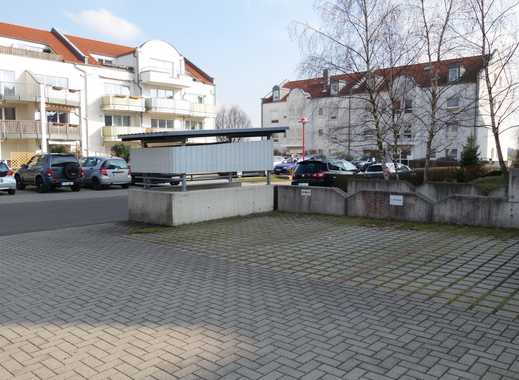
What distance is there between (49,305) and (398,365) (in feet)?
12.8

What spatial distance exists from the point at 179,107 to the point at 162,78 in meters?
3.47

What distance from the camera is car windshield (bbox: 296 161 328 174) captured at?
20.2 metres

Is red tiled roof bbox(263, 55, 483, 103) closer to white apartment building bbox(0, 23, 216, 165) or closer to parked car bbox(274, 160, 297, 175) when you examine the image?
parked car bbox(274, 160, 297, 175)

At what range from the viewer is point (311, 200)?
13.1 meters

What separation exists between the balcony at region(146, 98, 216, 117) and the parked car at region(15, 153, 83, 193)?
2452cm

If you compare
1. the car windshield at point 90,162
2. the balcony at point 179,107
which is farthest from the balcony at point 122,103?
the car windshield at point 90,162

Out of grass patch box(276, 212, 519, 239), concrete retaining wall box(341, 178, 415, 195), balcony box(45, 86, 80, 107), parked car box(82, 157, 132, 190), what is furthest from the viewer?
balcony box(45, 86, 80, 107)

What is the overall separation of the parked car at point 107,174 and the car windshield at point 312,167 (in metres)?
9.97

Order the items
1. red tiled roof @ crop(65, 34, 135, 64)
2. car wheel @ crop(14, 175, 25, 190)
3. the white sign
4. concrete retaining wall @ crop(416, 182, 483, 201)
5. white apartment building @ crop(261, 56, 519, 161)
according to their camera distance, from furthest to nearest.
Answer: red tiled roof @ crop(65, 34, 135, 64), car wheel @ crop(14, 175, 25, 190), white apartment building @ crop(261, 56, 519, 161), concrete retaining wall @ crop(416, 182, 483, 201), the white sign

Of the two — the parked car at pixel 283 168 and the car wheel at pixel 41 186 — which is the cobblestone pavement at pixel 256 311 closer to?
the car wheel at pixel 41 186

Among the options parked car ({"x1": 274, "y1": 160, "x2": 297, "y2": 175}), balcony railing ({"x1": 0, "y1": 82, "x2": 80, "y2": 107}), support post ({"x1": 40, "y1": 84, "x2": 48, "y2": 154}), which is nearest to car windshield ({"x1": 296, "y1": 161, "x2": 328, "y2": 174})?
parked car ({"x1": 274, "y1": 160, "x2": 297, "y2": 175})

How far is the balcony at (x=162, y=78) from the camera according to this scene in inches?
1864

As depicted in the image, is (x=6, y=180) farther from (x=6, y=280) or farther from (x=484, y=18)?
(x=484, y=18)

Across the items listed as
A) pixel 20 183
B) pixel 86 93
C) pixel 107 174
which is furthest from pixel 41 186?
pixel 86 93
